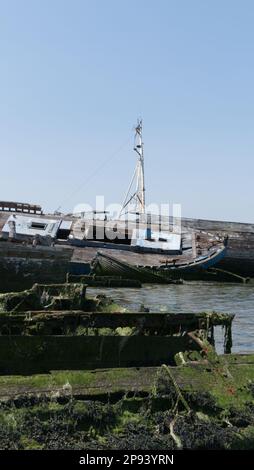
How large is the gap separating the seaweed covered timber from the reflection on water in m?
6.23

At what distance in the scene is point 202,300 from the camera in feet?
98.6

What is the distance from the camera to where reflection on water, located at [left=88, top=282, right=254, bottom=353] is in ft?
70.1

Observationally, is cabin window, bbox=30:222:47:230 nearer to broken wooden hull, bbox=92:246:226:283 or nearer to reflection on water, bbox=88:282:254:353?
broken wooden hull, bbox=92:246:226:283

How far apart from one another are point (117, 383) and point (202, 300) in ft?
69.1

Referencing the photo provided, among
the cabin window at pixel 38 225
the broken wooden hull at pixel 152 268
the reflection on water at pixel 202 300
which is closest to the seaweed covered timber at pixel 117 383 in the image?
the reflection on water at pixel 202 300

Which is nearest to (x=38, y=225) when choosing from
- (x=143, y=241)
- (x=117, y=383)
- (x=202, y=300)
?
(x=143, y=241)

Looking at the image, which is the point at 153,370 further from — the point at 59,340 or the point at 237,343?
the point at 237,343

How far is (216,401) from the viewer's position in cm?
929

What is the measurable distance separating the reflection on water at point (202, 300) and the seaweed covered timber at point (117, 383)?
20.4ft

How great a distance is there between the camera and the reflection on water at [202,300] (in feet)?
70.1

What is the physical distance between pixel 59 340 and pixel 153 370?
2568mm

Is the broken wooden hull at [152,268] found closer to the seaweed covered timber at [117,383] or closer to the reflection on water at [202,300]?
the reflection on water at [202,300]

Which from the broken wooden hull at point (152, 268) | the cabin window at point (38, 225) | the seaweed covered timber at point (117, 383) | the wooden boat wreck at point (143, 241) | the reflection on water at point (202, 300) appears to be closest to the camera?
the seaweed covered timber at point (117, 383)
